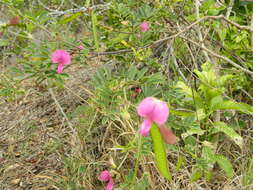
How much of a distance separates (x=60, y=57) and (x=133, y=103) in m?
0.35

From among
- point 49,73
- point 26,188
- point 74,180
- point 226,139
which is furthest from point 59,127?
point 226,139

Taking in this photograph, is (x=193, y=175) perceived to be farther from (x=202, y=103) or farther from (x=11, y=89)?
(x=11, y=89)

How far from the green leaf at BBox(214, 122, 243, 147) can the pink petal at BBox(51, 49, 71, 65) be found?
25.1 inches

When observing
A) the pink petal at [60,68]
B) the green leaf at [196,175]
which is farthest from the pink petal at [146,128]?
the green leaf at [196,175]

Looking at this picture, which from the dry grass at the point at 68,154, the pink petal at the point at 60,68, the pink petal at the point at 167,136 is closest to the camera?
the pink petal at the point at 167,136

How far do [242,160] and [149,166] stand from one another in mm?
386

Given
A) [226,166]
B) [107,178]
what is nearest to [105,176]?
[107,178]

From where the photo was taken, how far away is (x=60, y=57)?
0.91m

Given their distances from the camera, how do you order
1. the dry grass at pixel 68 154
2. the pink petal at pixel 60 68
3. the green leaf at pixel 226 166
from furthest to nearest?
the dry grass at pixel 68 154, the green leaf at pixel 226 166, the pink petal at pixel 60 68

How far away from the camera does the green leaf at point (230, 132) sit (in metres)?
1.06

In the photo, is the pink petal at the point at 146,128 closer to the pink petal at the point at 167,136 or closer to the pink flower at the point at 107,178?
the pink petal at the point at 167,136

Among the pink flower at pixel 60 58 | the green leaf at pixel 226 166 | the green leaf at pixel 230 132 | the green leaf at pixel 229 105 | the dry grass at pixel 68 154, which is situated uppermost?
the pink flower at pixel 60 58

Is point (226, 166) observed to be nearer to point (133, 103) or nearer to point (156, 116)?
point (133, 103)

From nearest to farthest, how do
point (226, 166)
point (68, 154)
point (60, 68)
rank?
point (60, 68), point (226, 166), point (68, 154)
